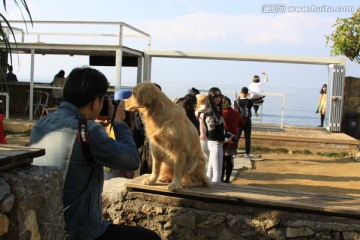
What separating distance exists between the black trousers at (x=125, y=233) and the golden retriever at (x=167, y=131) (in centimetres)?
182

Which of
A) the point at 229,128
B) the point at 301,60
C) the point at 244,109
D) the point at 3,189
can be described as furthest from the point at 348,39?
the point at 3,189

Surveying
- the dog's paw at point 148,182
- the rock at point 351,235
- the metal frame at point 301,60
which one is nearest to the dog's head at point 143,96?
the dog's paw at point 148,182

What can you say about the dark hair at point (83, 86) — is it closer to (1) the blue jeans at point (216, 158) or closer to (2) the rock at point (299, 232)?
(2) the rock at point (299, 232)

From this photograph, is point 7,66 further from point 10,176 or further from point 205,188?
point 205,188

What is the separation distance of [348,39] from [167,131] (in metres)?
12.7

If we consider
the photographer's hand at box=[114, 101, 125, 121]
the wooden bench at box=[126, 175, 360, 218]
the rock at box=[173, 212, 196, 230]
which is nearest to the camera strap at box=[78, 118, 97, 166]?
the photographer's hand at box=[114, 101, 125, 121]

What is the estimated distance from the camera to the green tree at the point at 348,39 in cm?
1491

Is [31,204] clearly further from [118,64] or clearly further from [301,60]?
[301,60]

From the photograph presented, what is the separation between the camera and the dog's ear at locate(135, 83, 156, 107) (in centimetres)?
419

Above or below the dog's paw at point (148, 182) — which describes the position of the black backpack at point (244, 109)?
above

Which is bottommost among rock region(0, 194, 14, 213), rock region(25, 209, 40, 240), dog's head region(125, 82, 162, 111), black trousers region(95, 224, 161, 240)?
black trousers region(95, 224, 161, 240)

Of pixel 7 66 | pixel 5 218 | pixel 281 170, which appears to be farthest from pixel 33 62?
pixel 5 218

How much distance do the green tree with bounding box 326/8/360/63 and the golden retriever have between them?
12.1 m

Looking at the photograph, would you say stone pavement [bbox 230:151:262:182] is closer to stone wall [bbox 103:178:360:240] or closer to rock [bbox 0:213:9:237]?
stone wall [bbox 103:178:360:240]
